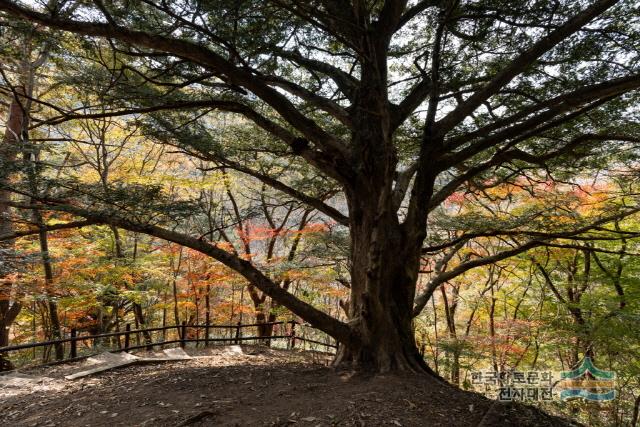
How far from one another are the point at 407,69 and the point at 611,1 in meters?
3.50

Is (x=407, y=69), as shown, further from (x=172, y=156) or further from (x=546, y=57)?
(x=172, y=156)

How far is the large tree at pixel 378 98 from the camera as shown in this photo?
11.7 feet

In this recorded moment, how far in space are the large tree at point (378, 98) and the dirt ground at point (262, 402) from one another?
24.2 inches

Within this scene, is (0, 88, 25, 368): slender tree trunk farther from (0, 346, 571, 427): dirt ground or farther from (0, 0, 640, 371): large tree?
(0, 0, 640, 371): large tree

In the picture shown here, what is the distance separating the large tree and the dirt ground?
2.01ft

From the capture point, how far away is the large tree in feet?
11.7

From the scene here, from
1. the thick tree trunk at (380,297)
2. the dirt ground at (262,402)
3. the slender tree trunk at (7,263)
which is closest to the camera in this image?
the dirt ground at (262,402)

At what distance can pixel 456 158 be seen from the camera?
465 cm

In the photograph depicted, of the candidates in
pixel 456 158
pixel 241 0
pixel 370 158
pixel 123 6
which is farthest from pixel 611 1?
pixel 123 6

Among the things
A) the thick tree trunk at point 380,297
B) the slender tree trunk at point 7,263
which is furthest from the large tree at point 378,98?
the slender tree trunk at point 7,263

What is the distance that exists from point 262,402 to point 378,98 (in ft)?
11.0

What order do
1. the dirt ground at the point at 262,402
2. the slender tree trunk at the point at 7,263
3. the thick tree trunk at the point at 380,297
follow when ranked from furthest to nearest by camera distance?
the slender tree trunk at the point at 7,263 < the thick tree trunk at the point at 380,297 < the dirt ground at the point at 262,402

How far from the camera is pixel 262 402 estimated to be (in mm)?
3500

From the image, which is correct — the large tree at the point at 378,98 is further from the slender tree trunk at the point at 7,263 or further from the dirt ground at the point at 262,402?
the slender tree trunk at the point at 7,263
